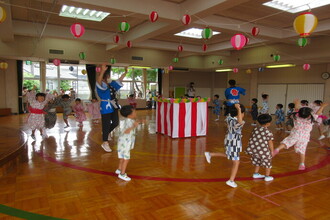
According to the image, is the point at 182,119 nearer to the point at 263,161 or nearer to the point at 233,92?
the point at 233,92

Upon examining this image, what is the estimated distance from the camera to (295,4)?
19.6ft

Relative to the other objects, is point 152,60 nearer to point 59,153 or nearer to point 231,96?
point 231,96

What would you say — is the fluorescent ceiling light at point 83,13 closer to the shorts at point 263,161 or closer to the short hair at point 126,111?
the short hair at point 126,111

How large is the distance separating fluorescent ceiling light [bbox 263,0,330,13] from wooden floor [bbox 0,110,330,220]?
3725mm

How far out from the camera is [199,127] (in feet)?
21.1

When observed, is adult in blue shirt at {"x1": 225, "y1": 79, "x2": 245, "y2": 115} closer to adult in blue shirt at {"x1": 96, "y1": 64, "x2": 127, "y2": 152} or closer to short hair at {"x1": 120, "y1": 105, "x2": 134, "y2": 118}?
adult in blue shirt at {"x1": 96, "y1": 64, "x2": 127, "y2": 152}

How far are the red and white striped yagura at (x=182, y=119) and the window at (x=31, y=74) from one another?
29.2 feet

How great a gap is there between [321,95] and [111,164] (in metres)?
11.4

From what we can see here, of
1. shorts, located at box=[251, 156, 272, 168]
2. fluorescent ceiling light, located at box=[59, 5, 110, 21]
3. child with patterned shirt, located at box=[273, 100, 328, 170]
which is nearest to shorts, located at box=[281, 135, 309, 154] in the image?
child with patterned shirt, located at box=[273, 100, 328, 170]

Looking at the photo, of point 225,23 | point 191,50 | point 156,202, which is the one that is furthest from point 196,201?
point 191,50

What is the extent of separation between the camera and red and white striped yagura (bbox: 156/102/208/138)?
5.97 metres

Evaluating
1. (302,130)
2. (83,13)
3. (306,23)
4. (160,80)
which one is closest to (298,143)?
(302,130)

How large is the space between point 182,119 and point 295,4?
162 inches

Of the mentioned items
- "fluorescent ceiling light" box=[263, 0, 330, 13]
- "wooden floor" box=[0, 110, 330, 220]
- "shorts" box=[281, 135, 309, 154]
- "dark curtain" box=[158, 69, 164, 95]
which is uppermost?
"fluorescent ceiling light" box=[263, 0, 330, 13]
